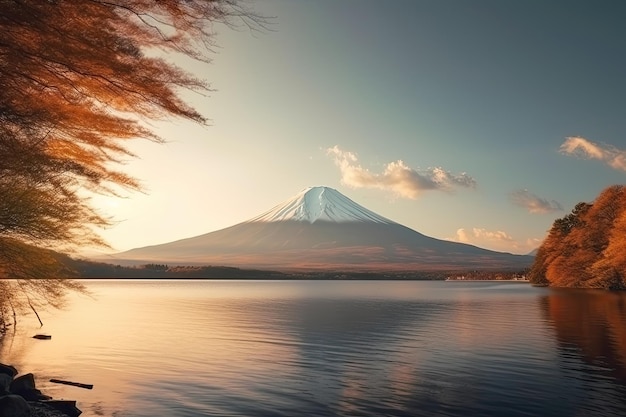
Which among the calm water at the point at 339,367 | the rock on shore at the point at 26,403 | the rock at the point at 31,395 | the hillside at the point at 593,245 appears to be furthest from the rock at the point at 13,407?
the hillside at the point at 593,245

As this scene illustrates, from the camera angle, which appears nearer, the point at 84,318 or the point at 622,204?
the point at 84,318

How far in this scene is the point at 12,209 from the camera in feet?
42.2

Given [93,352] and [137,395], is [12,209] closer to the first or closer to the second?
[137,395]

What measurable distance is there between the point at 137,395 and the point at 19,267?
5.95 metres

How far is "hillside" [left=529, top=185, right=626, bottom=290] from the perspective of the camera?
208 ft

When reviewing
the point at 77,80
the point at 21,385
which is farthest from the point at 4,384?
the point at 77,80

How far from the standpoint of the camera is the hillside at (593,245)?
208ft

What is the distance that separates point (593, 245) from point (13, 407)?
7806 cm

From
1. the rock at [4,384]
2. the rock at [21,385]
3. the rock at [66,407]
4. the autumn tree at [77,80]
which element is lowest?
the rock at [66,407]

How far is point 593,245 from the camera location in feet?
247

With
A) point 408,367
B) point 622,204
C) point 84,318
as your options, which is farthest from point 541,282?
point 408,367

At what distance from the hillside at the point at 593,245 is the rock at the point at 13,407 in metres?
61.1

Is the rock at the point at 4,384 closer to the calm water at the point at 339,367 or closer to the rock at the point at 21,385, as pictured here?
the rock at the point at 21,385

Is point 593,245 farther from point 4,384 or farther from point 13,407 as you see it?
point 13,407
